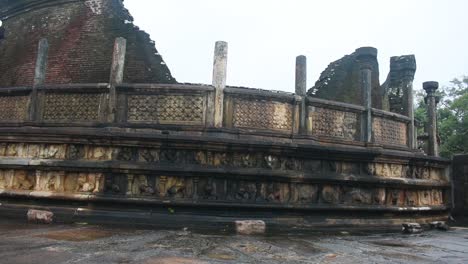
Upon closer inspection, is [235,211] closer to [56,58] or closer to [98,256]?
[98,256]

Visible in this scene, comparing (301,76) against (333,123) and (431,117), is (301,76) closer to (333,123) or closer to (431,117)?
(333,123)

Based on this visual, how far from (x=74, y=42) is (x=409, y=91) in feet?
26.5

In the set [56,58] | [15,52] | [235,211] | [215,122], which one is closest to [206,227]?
[235,211]

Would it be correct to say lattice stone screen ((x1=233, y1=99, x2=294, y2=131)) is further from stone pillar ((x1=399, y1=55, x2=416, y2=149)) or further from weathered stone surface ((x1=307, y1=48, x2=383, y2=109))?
weathered stone surface ((x1=307, y1=48, x2=383, y2=109))

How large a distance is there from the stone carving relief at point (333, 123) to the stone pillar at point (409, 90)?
1787mm

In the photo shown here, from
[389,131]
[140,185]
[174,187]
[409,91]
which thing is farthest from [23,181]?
[409,91]

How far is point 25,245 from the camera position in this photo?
314 centimetres

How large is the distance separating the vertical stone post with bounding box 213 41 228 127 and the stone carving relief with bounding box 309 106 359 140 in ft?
5.29

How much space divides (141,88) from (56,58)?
4.40m

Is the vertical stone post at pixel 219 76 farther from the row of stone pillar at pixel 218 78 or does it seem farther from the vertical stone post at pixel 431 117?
the vertical stone post at pixel 431 117

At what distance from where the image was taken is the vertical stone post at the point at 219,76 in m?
6.08

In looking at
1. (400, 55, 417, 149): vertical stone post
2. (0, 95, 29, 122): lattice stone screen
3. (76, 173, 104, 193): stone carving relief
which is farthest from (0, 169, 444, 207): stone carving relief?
(400, 55, 417, 149): vertical stone post

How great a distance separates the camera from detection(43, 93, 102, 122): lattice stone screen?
6.38 m

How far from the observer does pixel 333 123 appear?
6875 millimetres
